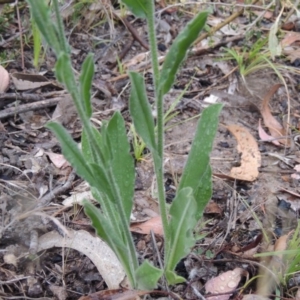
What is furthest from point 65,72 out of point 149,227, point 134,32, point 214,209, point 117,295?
point 134,32

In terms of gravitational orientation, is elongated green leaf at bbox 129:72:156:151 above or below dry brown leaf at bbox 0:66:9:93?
above

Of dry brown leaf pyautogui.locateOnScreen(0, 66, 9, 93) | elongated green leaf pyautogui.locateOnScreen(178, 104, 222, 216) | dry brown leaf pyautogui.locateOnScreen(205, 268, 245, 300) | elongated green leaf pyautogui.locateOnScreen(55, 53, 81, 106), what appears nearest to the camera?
elongated green leaf pyautogui.locateOnScreen(55, 53, 81, 106)

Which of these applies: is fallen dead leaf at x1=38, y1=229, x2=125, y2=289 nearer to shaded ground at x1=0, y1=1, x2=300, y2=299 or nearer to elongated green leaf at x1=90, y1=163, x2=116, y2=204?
shaded ground at x1=0, y1=1, x2=300, y2=299

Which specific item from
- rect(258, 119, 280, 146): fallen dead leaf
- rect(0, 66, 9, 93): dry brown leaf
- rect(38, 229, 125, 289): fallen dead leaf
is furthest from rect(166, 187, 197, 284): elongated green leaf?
rect(0, 66, 9, 93): dry brown leaf

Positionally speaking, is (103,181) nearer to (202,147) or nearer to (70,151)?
(70,151)

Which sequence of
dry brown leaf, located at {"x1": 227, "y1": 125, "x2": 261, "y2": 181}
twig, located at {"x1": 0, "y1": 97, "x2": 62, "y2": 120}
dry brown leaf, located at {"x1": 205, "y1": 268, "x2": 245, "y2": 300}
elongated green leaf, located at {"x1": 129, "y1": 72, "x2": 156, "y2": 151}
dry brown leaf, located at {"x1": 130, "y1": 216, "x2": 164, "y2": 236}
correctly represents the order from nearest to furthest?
elongated green leaf, located at {"x1": 129, "y1": 72, "x2": 156, "y2": 151}
dry brown leaf, located at {"x1": 205, "y1": 268, "x2": 245, "y2": 300}
dry brown leaf, located at {"x1": 130, "y1": 216, "x2": 164, "y2": 236}
dry brown leaf, located at {"x1": 227, "y1": 125, "x2": 261, "y2": 181}
twig, located at {"x1": 0, "y1": 97, "x2": 62, "y2": 120}

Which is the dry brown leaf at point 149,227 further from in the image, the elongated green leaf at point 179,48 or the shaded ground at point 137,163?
the elongated green leaf at point 179,48

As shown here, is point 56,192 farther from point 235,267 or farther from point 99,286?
point 235,267

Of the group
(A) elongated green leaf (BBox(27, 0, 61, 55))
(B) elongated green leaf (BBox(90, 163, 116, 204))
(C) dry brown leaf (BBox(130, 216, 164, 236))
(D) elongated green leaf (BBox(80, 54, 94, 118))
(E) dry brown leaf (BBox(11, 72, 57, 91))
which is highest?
(A) elongated green leaf (BBox(27, 0, 61, 55))
